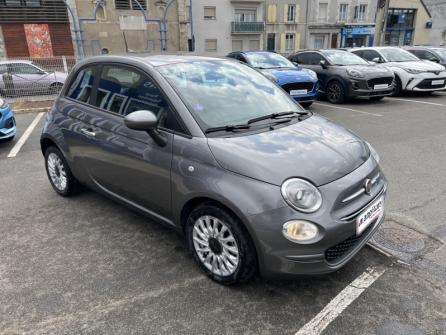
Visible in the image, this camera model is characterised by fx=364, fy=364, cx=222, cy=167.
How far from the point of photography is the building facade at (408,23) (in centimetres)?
4706

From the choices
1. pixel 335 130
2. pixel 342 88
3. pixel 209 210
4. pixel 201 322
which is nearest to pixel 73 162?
pixel 209 210

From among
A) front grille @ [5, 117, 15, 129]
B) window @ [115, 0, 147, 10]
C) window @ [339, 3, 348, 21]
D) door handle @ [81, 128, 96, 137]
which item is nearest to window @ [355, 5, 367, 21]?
window @ [339, 3, 348, 21]

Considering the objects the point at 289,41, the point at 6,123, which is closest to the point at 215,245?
the point at 6,123

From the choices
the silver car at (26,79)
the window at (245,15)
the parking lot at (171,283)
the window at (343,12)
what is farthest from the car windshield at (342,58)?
the window at (343,12)

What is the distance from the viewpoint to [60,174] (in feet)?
14.0

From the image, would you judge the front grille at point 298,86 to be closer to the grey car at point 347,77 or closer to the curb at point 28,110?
the grey car at point 347,77

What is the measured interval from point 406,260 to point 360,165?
936 millimetres

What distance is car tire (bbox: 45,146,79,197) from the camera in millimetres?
4113

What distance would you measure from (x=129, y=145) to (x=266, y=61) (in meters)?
7.52

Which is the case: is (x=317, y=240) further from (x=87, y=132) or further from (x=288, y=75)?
(x=288, y=75)

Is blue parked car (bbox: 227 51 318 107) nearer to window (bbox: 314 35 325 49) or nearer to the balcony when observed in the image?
the balcony

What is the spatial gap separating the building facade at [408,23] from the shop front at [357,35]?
413 centimetres

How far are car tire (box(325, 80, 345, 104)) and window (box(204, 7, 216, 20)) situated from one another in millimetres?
29024

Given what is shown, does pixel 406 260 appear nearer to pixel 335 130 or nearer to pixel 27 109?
pixel 335 130
